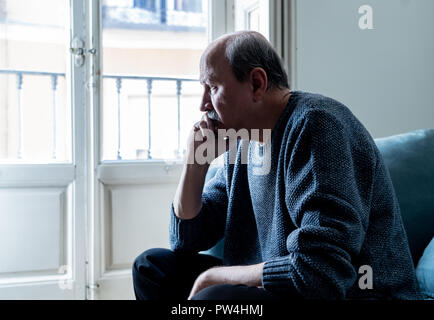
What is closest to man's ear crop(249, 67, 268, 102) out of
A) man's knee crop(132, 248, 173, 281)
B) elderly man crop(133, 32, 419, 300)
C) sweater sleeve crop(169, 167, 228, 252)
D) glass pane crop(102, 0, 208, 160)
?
elderly man crop(133, 32, 419, 300)

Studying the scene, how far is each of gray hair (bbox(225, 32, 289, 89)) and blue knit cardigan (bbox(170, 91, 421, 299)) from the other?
0.08 metres

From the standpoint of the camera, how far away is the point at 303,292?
83cm

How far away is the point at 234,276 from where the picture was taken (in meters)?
0.92

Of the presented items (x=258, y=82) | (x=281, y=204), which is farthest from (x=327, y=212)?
(x=258, y=82)

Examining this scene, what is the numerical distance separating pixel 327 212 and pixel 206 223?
1.57ft

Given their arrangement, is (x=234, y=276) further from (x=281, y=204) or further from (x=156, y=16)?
(x=156, y=16)

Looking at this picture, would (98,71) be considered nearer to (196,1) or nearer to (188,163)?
(196,1)

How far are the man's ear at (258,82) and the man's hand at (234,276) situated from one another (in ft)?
1.17

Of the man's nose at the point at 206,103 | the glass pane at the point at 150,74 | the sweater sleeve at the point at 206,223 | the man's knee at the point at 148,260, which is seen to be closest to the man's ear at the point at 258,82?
the man's nose at the point at 206,103

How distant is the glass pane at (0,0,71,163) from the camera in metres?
2.02

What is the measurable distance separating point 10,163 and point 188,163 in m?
1.16

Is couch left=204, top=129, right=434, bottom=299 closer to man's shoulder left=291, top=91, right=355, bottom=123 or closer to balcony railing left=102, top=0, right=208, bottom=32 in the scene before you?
man's shoulder left=291, top=91, right=355, bottom=123
